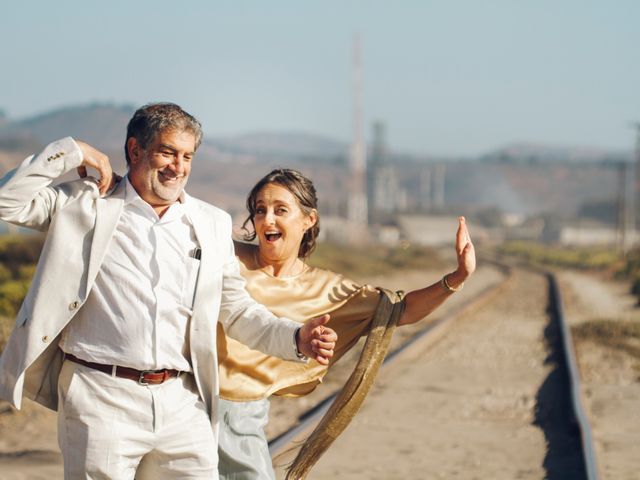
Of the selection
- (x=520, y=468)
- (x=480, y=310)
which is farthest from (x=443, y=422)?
(x=480, y=310)

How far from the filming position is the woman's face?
4.45 meters

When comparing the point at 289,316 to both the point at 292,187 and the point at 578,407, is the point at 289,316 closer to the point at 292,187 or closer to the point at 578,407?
the point at 292,187

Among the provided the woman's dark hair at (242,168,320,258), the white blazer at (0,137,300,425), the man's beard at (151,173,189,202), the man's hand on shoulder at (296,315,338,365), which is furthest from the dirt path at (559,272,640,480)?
the man's beard at (151,173,189,202)

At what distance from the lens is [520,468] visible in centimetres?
779

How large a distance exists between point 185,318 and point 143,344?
20cm

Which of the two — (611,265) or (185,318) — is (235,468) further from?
(611,265)

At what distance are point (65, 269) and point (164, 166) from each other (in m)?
0.48

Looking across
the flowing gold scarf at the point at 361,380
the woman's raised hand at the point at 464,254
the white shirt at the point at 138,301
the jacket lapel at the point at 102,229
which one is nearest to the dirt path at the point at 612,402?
the flowing gold scarf at the point at 361,380

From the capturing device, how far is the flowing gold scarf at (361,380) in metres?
4.50

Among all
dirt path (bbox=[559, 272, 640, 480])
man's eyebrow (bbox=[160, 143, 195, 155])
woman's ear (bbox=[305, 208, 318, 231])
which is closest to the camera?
man's eyebrow (bbox=[160, 143, 195, 155])

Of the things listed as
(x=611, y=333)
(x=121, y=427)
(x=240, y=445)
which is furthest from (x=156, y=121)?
(x=611, y=333)

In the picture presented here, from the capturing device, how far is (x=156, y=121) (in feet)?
12.4

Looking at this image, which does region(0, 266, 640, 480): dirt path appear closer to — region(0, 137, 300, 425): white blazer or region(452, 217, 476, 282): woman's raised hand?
region(452, 217, 476, 282): woman's raised hand

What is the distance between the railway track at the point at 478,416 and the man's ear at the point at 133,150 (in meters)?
1.69
